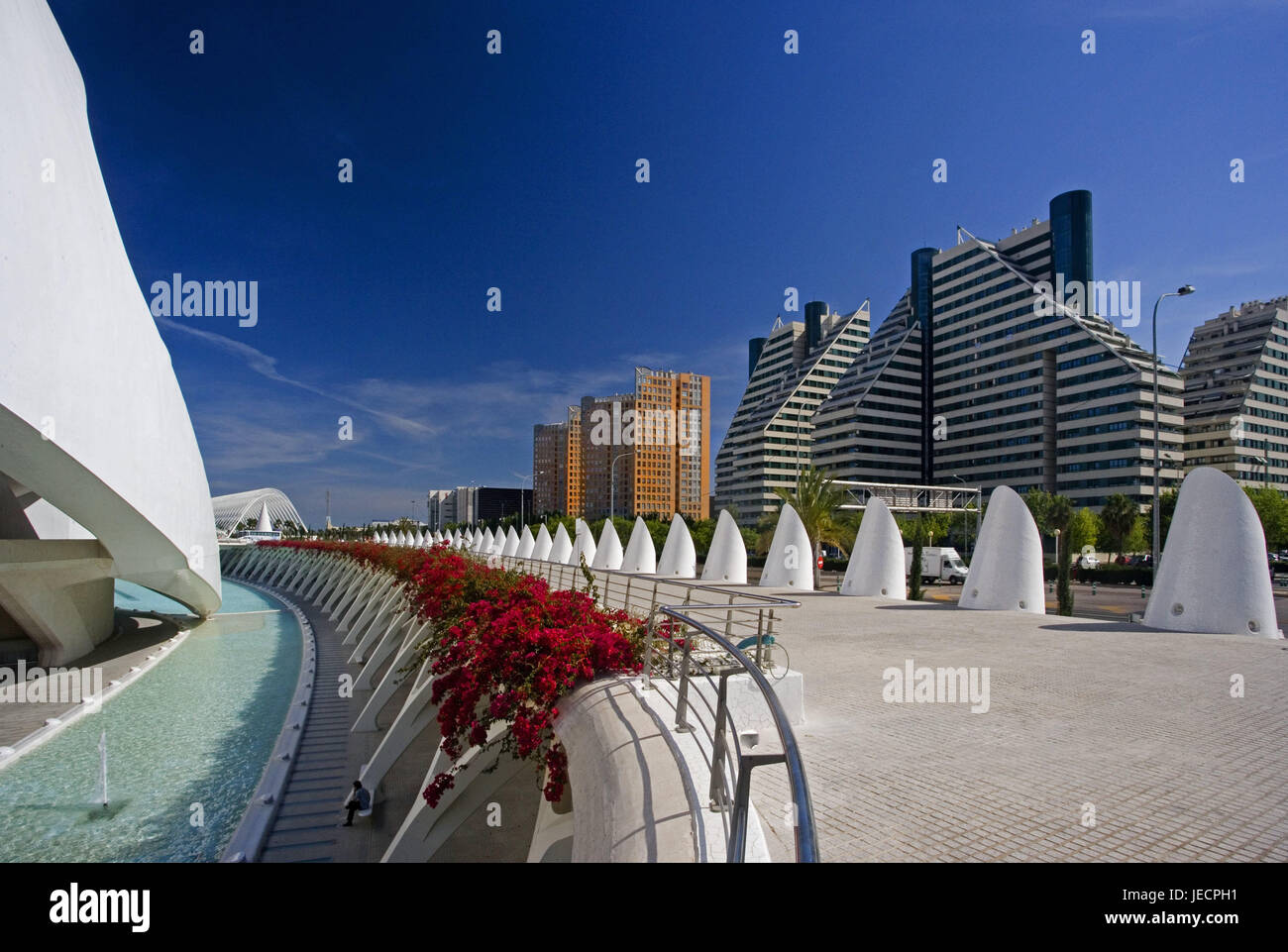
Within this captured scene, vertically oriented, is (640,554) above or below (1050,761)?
below

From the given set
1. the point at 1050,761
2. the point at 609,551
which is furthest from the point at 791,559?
the point at 1050,761

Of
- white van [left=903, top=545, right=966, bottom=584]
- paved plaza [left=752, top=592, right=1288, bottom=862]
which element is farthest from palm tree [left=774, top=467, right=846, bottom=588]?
paved plaza [left=752, top=592, right=1288, bottom=862]

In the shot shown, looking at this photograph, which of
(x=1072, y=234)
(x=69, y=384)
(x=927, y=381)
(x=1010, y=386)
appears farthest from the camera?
(x=927, y=381)

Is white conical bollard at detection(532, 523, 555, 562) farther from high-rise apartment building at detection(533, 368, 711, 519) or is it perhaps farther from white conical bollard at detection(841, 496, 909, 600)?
high-rise apartment building at detection(533, 368, 711, 519)

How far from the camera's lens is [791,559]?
2422cm

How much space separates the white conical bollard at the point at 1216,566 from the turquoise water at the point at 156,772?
1761 centimetres

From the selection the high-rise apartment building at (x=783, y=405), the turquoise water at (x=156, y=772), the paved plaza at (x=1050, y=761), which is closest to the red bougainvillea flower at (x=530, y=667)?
the paved plaza at (x=1050, y=761)

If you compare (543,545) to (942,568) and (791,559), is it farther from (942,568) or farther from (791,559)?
(942,568)

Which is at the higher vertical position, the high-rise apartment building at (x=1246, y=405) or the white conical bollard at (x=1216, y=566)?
the high-rise apartment building at (x=1246, y=405)

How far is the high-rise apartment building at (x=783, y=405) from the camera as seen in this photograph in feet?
357

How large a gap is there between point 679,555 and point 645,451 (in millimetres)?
81192

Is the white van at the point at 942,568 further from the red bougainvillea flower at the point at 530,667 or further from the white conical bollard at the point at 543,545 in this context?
the red bougainvillea flower at the point at 530,667
